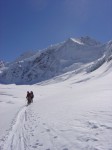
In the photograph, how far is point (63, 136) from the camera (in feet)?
35.2

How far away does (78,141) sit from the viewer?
31.6 feet

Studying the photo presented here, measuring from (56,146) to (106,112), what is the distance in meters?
4.66

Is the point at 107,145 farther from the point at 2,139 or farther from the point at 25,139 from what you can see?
the point at 2,139

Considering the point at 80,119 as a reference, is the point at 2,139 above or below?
below

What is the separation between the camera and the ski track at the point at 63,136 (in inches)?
370

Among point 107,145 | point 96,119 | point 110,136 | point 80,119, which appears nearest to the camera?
point 107,145

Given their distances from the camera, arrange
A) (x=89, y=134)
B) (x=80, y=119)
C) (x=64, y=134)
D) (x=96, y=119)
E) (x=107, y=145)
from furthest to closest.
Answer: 1. (x=80, y=119)
2. (x=96, y=119)
3. (x=64, y=134)
4. (x=89, y=134)
5. (x=107, y=145)

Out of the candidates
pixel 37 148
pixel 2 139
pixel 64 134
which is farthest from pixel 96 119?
pixel 2 139

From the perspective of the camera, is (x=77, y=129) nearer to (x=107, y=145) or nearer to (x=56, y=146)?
(x=56, y=146)

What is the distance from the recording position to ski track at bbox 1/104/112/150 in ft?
30.9

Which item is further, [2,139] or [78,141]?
[2,139]

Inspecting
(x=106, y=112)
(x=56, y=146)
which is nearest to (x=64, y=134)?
(x=56, y=146)

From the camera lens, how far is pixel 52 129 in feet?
41.0

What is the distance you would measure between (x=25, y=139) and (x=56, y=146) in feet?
8.02
